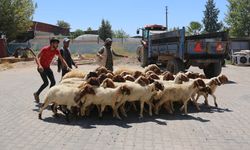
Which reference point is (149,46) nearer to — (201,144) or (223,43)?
(223,43)

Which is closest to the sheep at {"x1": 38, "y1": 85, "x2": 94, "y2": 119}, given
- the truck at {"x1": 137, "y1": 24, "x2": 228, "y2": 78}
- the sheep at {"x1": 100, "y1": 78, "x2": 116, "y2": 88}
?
the sheep at {"x1": 100, "y1": 78, "x2": 116, "y2": 88}

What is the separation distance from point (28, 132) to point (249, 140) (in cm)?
406

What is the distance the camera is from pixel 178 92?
34.1 ft

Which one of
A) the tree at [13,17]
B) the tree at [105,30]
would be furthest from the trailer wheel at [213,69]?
the tree at [105,30]

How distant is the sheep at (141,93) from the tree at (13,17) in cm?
4154

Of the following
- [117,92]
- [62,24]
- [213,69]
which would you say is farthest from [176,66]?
[62,24]

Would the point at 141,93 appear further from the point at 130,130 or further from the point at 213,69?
the point at 213,69

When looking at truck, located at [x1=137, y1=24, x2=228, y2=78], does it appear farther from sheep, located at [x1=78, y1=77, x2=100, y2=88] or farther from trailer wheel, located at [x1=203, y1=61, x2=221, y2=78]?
sheep, located at [x1=78, y1=77, x2=100, y2=88]

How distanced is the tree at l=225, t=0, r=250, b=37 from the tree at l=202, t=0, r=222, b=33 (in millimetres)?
19146

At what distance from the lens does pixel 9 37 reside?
50.1 meters

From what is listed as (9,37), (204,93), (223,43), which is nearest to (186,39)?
(223,43)

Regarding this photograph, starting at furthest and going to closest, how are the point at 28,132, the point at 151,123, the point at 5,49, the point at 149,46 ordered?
the point at 5,49 → the point at 149,46 → the point at 151,123 → the point at 28,132

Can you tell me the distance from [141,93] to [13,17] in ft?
138

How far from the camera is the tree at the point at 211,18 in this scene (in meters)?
84.3
